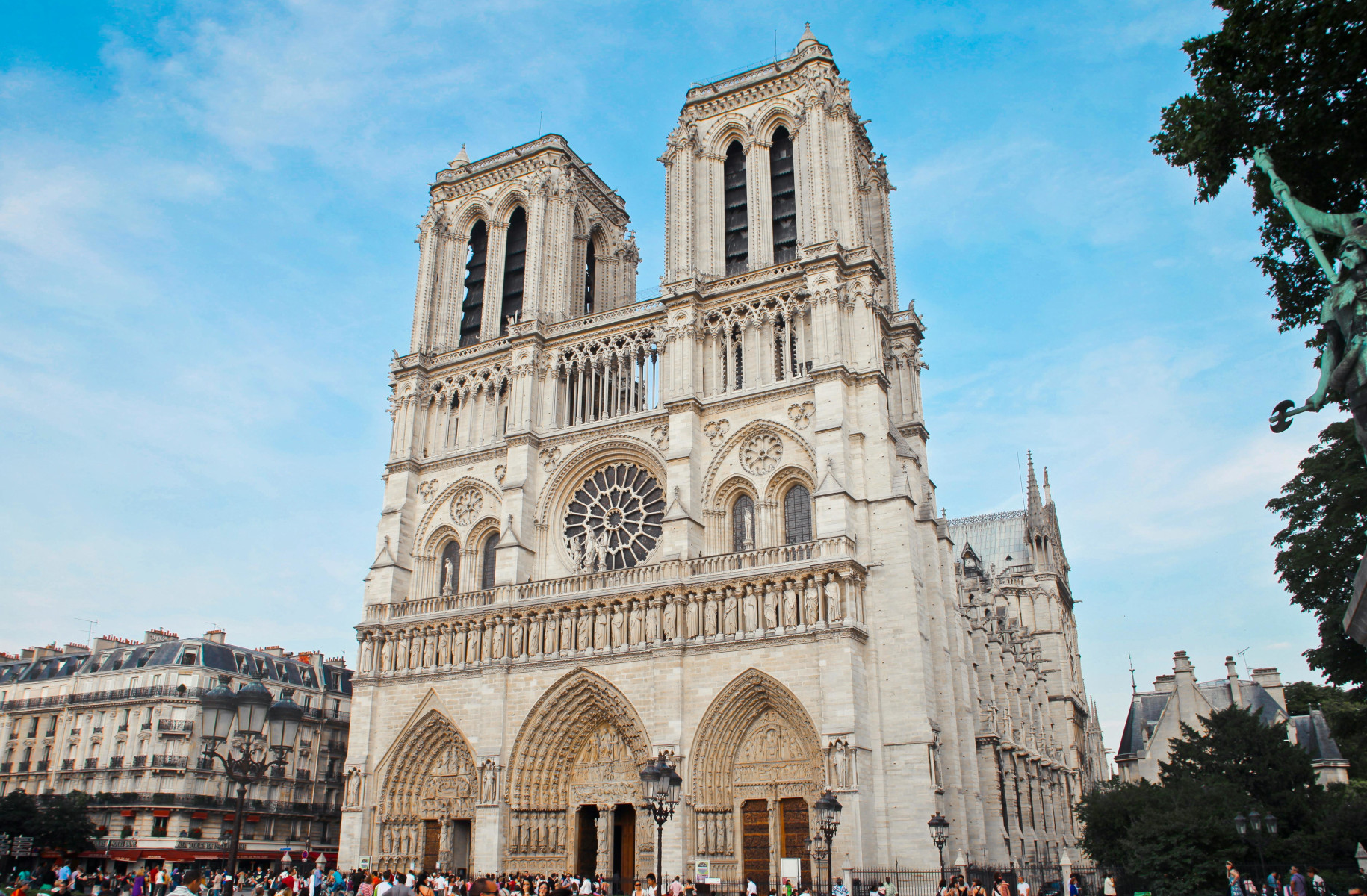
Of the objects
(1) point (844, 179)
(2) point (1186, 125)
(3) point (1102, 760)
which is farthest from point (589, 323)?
(3) point (1102, 760)

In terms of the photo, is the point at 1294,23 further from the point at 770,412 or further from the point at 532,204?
the point at 532,204

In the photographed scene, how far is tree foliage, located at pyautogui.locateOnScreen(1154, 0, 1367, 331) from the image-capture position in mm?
11430

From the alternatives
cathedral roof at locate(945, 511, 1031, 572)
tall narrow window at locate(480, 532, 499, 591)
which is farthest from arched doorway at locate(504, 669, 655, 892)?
cathedral roof at locate(945, 511, 1031, 572)

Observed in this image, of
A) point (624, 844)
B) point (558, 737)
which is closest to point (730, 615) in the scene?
point (558, 737)

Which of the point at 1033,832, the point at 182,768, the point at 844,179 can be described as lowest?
the point at 1033,832

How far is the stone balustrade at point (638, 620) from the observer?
23812 millimetres

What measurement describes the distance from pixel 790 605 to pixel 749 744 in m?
3.59

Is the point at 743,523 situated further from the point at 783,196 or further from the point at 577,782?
the point at 783,196

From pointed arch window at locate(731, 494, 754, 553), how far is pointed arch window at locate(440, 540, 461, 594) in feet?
29.5

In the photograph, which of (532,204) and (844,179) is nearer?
(844,179)

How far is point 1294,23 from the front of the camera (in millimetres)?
11484

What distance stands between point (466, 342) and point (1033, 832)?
24369mm

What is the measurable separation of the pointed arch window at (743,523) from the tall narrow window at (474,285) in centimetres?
1208

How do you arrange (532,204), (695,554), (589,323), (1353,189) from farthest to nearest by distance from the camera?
(532,204)
(589,323)
(695,554)
(1353,189)
